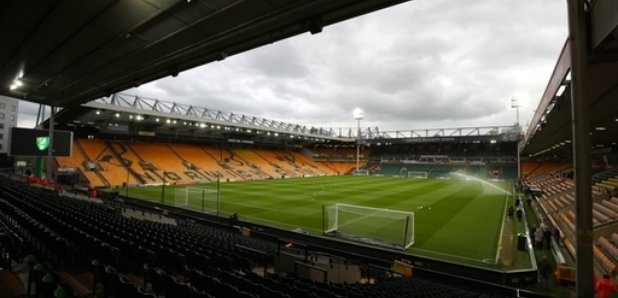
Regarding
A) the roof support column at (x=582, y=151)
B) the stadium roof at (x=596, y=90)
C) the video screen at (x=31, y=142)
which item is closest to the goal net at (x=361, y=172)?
the stadium roof at (x=596, y=90)

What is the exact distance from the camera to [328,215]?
1666cm

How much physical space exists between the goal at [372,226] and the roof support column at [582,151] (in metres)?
7.58

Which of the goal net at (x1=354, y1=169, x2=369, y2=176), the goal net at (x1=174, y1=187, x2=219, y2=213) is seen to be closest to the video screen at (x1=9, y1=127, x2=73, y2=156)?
the goal net at (x1=174, y1=187, x2=219, y2=213)

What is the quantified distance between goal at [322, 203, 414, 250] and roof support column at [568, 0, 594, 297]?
758 cm

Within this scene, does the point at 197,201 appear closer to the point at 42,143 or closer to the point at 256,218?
the point at 256,218

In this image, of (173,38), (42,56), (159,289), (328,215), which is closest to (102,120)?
(42,56)

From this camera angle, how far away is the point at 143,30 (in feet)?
23.9

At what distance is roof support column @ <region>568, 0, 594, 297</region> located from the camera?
4.01 m

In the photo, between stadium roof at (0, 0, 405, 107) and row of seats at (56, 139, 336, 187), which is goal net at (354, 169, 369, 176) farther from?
stadium roof at (0, 0, 405, 107)

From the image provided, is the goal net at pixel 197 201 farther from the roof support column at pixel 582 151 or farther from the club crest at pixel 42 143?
the roof support column at pixel 582 151

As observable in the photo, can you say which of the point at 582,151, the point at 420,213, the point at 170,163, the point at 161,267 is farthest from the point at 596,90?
the point at 170,163

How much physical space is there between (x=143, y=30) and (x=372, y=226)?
40.9ft

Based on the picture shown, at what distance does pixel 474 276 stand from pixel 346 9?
8.50 m

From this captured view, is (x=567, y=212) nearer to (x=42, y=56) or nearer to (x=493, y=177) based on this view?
(x=42, y=56)
